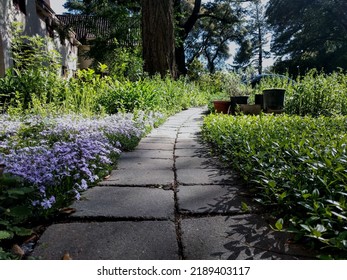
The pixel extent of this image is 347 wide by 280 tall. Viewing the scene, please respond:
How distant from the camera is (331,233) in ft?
4.61

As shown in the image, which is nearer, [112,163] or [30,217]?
[30,217]

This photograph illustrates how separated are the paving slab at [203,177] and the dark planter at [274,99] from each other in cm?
423

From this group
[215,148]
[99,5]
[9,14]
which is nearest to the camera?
[215,148]

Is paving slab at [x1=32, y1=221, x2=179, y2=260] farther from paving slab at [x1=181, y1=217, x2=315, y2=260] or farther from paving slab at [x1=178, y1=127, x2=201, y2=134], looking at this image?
paving slab at [x1=178, y1=127, x2=201, y2=134]

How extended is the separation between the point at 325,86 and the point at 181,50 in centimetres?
1503

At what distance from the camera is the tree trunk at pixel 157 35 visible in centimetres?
927

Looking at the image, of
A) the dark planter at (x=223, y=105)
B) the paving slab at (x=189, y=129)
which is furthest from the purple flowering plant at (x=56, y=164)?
the dark planter at (x=223, y=105)

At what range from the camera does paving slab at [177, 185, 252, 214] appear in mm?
1893

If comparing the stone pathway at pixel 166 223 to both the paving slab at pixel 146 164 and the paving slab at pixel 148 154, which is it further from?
the paving slab at pixel 148 154

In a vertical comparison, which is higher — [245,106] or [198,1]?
[198,1]

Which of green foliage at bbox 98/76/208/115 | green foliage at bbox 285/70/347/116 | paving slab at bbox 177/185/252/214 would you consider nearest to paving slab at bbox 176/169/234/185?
paving slab at bbox 177/185/252/214

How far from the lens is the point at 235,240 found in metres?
1.53
